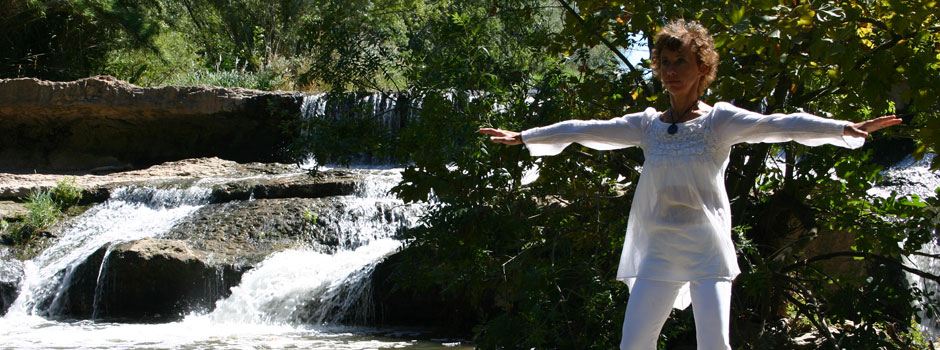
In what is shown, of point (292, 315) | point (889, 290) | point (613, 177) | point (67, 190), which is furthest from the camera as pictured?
point (67, 190)

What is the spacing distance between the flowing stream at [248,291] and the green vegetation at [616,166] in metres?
2.53

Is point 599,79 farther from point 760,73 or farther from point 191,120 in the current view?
point 191,120

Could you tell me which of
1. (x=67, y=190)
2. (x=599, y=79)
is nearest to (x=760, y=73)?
(x=599, y=79)

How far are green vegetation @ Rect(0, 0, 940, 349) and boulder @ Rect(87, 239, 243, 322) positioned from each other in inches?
140

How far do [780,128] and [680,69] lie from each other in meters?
0.41

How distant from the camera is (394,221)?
10.1 metres

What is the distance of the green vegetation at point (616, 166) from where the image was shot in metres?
4.22

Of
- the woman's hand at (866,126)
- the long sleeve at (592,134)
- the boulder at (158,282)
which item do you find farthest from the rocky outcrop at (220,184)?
the woman's hand at (866,126)

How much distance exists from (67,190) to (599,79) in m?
8.26

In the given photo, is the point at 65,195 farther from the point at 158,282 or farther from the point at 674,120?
the point at 674,120

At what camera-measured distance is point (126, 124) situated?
50.8 feet

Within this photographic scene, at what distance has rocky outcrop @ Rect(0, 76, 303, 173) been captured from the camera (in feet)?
47.7

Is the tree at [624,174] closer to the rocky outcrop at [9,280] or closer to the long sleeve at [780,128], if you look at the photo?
the long sleeve at [780,128]

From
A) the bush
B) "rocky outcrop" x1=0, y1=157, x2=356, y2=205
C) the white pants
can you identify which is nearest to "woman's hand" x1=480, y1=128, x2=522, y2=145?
the white pants
